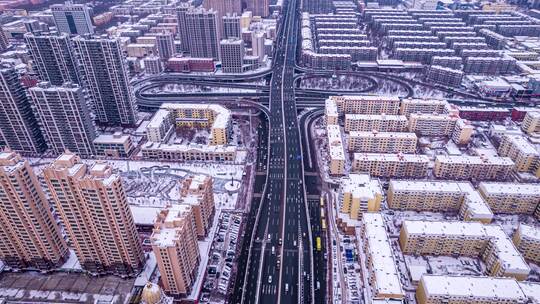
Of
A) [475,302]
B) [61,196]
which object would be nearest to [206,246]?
[61,196]

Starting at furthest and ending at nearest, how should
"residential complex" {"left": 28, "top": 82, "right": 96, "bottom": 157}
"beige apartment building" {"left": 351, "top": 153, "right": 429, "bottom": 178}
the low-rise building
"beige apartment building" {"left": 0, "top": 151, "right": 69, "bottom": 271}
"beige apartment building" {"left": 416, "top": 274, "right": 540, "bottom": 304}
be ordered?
the low-rise building < "residential complex" {"left": 28, "top": 82, "right": 96, "bottom": 157} < "beige apartment building" {"left": 351, "top": 153, "right": 429, "bottom": 178} < "beige apartment building" {"left": 0, "top": 151, "right": 69, "bottom": 271} < "beige apartment building" {"left": 416, "top": 274, "right": 540, "bottom": 304}

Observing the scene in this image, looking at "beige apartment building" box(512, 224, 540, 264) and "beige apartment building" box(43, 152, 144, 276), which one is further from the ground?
"beige apartment building" box(43, 152, 144, 276)

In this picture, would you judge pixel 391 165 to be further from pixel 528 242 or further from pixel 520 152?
pixel 520 152

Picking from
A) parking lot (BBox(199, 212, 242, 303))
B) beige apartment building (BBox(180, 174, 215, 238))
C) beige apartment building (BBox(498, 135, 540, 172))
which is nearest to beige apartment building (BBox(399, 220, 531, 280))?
beige apartment building (BBox(498, 135, 540, 172))

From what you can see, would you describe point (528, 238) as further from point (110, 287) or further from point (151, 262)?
point (110, 287)

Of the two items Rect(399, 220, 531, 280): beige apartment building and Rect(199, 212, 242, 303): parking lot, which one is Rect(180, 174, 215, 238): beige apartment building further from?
Rect(399, 220, 531, 280): beige apartment building

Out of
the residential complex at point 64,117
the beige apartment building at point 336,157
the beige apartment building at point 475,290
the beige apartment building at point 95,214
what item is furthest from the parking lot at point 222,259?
the residential complex at point 64,117
